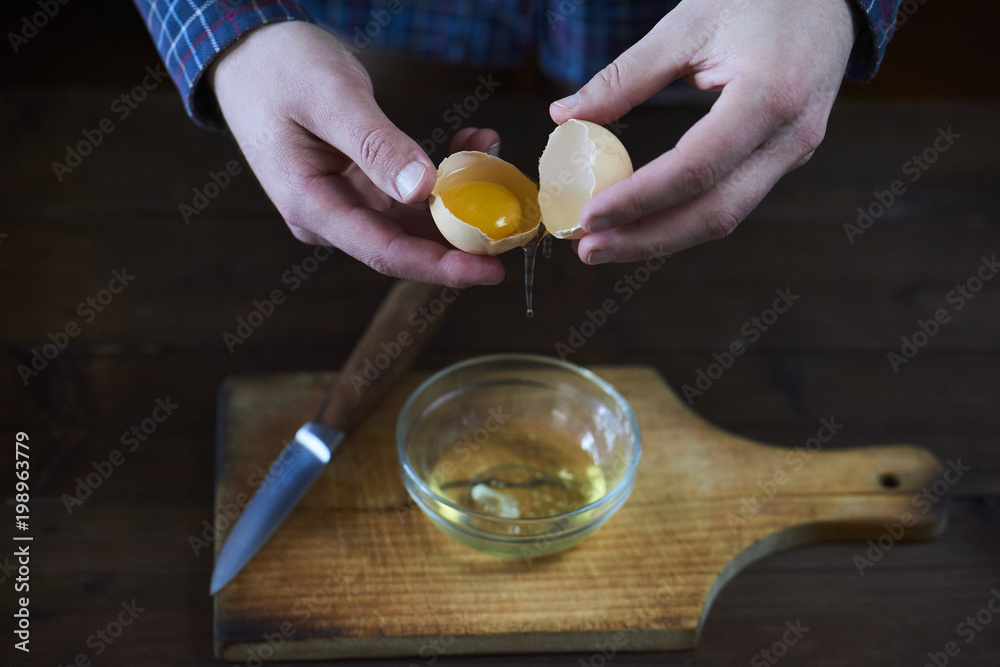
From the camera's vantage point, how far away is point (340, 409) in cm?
129

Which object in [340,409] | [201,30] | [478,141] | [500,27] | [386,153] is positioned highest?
[201,30]

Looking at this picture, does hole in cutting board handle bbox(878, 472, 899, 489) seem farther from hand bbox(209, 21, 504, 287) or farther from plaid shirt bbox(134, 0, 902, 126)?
plaid shirt bbox(134, 0, 902, 126)

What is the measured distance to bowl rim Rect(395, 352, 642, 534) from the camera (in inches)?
43.7

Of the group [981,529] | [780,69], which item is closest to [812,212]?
[981,529]

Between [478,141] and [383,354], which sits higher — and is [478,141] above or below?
above

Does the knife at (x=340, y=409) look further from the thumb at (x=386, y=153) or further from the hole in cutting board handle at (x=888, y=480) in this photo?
the hole in cutting board handle at (x=888, y=480)

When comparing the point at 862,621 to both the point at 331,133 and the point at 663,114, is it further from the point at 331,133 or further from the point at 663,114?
the point at 663,114

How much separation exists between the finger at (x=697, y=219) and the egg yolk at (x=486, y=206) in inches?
5.2

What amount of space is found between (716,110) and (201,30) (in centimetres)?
71

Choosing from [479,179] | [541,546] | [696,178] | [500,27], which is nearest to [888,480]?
[541,546]

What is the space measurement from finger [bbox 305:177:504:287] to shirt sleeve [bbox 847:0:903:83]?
0.61 m

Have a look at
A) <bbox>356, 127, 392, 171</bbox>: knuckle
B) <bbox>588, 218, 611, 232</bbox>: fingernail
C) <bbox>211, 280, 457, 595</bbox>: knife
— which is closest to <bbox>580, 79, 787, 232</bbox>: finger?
<bbox>588, 218, 611, 232</bbox>: fingernail

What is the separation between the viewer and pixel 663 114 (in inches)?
74.5

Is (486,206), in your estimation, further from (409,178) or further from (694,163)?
(694,163)
